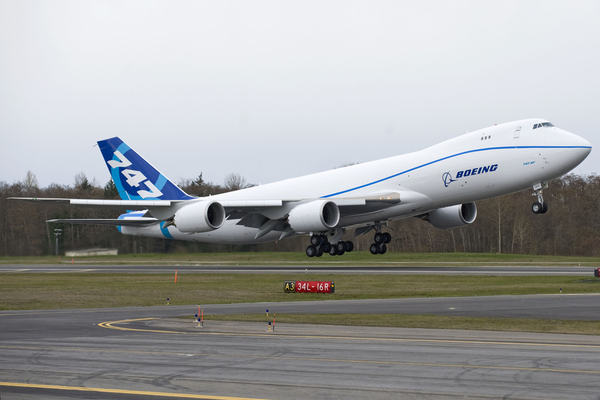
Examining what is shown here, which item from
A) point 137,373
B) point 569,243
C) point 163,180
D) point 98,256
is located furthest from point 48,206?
point 569,243

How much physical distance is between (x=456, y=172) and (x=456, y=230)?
52.1 meters

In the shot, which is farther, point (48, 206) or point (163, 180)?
point (48, 206)

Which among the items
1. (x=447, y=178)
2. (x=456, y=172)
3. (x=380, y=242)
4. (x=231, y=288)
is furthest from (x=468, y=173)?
(x=231, y=288)

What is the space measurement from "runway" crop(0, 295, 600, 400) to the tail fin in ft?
86.2

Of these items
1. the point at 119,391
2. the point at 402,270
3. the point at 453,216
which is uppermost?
the point at 453,216

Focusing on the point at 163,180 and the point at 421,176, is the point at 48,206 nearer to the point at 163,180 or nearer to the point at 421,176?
the point at 163,180

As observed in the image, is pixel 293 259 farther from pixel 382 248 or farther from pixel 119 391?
pixel 119 391

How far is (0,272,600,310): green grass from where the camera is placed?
28.4 m

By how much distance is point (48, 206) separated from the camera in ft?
203

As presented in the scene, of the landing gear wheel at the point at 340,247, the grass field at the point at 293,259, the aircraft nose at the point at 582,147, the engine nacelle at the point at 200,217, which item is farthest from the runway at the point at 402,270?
the aircraft nose at the point at 582,147

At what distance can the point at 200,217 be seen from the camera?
3775cm

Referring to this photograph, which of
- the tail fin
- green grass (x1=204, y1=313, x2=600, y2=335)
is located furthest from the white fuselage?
green grass (x1=204, y1=313, x2=600, y2=335)

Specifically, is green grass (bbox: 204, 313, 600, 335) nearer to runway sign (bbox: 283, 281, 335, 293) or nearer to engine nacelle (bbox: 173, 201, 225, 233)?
runway sign (bbox: 283, 281, 335, 293)

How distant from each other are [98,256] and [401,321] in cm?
3861
